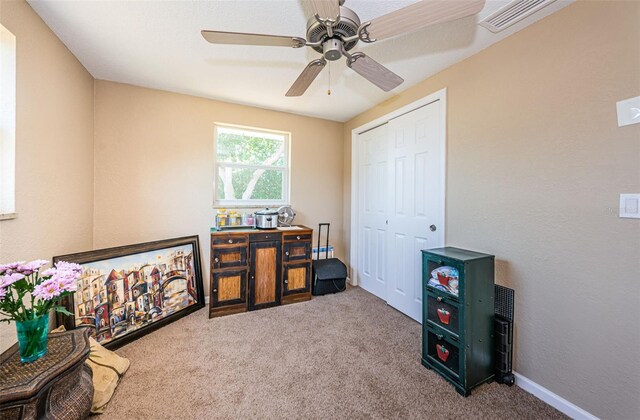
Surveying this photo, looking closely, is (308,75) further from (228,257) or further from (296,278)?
(296,278)

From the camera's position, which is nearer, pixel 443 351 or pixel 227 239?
pixel 443 351

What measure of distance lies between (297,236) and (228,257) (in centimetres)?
82

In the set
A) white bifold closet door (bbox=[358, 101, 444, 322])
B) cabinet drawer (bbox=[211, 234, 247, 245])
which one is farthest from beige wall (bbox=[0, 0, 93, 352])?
white bifold closet door (bbox=[358, 101, 444, 322])

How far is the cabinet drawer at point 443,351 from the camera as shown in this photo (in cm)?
169

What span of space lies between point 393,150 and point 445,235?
46.1 inches

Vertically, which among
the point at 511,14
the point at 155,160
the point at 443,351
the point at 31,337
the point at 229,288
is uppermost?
the point at 511,14

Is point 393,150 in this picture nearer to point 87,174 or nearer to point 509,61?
point 509,61

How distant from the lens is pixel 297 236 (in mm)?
3029

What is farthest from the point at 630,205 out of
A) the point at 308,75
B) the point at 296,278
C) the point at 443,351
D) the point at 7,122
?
the point at 7,122

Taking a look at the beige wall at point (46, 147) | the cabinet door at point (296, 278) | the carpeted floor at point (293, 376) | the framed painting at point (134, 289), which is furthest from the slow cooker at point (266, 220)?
the beige wall at point (46, 147)

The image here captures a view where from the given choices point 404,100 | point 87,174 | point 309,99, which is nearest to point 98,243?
point 87,174

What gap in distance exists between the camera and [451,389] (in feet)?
5.44

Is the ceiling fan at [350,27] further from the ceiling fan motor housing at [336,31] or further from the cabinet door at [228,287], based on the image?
the cabinet door at [228,287]

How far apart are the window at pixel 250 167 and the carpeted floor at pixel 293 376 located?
5.03 ft
